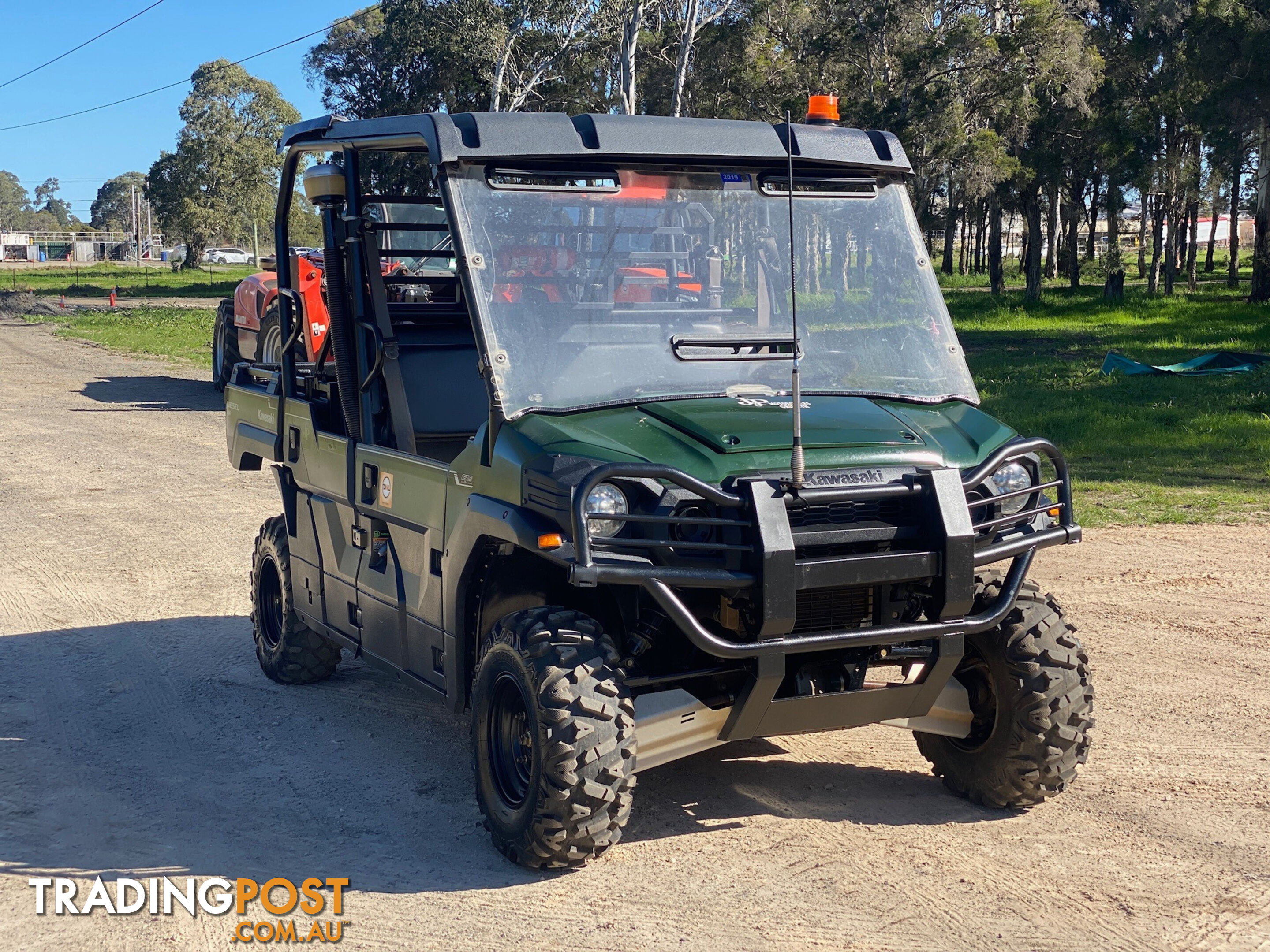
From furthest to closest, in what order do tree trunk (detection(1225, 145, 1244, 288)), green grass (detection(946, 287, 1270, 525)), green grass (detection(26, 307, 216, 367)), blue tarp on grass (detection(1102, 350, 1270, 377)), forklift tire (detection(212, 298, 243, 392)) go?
tree trunk (detection(1225, 145, 1244, 288)) → green grass (detection(26, 307, 216, 367)) → blue tarp on grass (detection(1102, 350, 1270, 377)) → forklift tire (detection(212, 298, 243, 392)) → green grass (detection(946, 287, 1270, 525))

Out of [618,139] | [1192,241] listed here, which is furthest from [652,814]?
[1192,241]

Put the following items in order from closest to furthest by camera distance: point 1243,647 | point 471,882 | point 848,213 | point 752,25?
point 471,882 < point 848,213 < point 1243,647 < point 752,25

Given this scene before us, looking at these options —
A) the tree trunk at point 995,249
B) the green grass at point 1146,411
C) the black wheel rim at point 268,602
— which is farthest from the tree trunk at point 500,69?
the black wheel rim at point 268,602

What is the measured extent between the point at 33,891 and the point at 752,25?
1621 inches

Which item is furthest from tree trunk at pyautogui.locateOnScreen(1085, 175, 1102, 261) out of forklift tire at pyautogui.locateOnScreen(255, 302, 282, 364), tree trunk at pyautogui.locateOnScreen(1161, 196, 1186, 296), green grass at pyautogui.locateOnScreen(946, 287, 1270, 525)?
forklift tire at pyautogui.locateOnScreen(255, 302, 282, 364)

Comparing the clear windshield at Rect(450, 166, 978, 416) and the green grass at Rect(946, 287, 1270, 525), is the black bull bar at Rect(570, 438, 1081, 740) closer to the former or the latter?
the clear windshield at Rect(450, 166, 978, 416)

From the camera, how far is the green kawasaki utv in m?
4.06

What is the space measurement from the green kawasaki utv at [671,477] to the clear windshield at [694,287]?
0.04 ft

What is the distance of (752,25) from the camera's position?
139ft

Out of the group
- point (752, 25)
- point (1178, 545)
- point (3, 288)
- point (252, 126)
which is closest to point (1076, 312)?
point (752, 25)

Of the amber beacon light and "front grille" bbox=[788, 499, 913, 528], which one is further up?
the amber beacon light

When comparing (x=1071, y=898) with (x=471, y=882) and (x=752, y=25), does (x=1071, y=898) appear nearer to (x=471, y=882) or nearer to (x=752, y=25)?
(x=471, y=882)

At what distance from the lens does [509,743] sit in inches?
178

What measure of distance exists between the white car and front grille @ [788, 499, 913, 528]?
101 m
